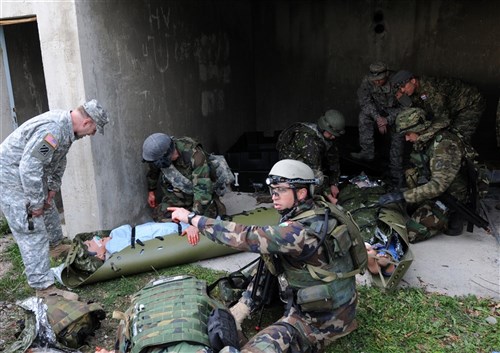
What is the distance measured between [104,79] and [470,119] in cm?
478

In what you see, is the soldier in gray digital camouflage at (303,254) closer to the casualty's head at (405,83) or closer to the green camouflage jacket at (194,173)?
the green camouflage jacket at (194,173)

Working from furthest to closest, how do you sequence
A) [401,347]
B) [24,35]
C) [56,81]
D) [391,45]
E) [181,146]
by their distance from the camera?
[391,45], [24,35], [181,146], [56,81], [401,347]

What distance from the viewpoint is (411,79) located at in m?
5.74

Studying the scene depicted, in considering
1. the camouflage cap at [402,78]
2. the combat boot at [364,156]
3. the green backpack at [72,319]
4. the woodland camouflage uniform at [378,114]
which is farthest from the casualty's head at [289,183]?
the combat boot at [364,156]

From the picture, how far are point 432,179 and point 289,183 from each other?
2293mm

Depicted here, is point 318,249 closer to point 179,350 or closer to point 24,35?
point 179,350

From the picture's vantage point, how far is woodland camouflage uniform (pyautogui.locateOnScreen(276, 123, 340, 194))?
5.21m

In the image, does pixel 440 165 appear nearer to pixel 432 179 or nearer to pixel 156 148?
pixel 432 179

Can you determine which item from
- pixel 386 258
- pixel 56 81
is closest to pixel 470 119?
pixel 386 258

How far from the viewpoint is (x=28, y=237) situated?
3.60 m

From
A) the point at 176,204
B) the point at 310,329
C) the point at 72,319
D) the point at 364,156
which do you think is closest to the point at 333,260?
the point at 310,329

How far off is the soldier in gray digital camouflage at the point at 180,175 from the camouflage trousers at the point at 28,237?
122 cm

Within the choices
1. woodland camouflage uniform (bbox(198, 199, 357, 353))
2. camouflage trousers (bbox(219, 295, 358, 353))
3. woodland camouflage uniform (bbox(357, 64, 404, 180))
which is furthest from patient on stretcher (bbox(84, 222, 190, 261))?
woodland camouflage uniform (bbox(357, 64, 404, 180))

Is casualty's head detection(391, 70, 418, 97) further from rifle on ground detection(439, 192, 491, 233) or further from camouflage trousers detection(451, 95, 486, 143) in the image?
rifle on ground detection(439, 192, 491, 233)
